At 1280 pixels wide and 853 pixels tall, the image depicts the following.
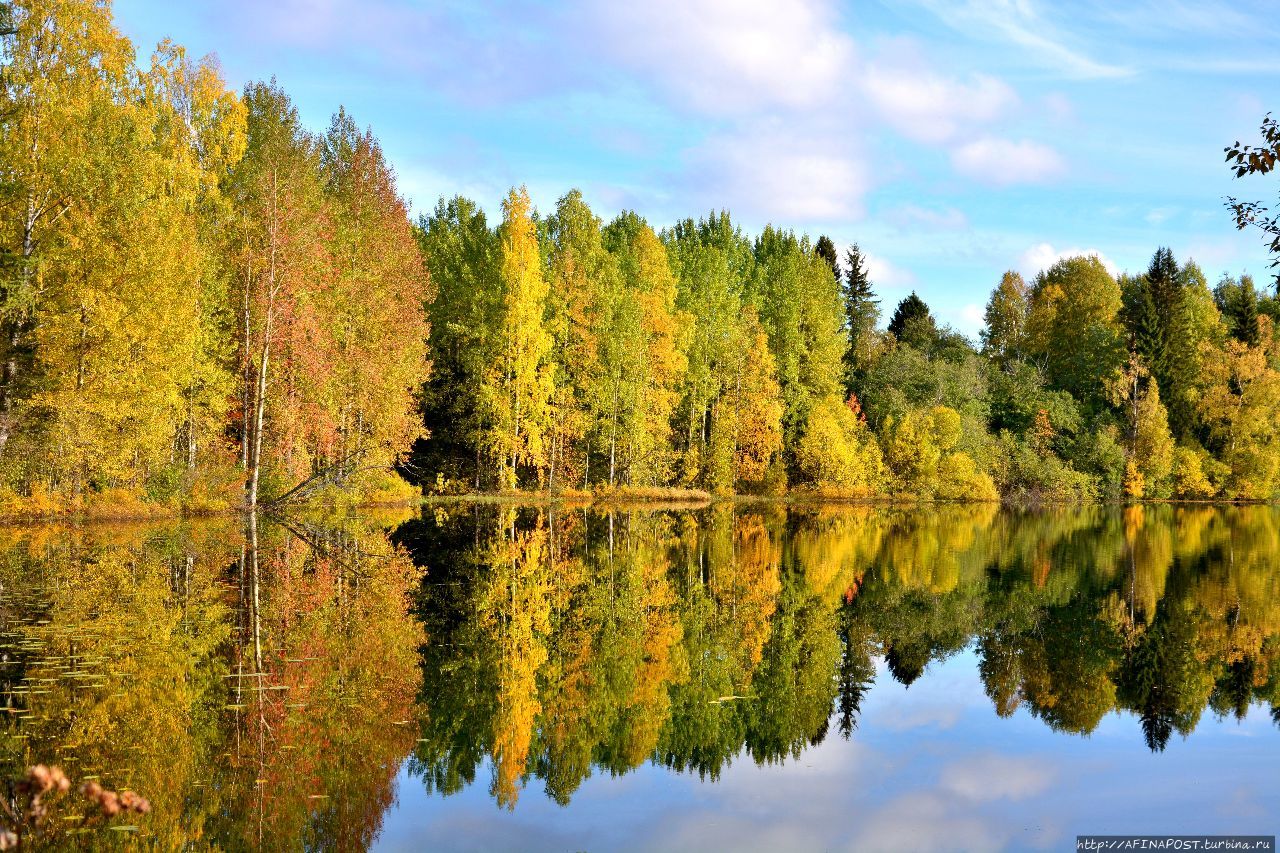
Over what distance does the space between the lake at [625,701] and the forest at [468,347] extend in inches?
229

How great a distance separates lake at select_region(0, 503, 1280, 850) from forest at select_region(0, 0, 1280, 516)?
5.82 m

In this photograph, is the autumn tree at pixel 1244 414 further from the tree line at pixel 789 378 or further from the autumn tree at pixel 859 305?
the autumn tree at pixel 859 305

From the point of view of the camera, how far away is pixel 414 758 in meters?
8.31

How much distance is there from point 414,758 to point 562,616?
6908 millimetres

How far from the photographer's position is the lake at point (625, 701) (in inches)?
292

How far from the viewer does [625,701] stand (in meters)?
10.4

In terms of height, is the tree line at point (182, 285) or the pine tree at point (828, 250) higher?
the pine tree at point (828, 250)

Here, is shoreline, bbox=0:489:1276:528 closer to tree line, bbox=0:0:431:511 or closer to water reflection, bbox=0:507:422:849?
tree line, bbox=0:0:431:511

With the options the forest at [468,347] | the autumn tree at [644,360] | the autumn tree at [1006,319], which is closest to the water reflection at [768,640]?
the forest at [468,347]

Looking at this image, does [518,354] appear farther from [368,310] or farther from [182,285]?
[182,285]

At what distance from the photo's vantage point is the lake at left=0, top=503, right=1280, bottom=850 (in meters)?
7.42

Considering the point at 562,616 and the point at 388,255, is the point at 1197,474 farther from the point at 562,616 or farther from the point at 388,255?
the point at 562,616

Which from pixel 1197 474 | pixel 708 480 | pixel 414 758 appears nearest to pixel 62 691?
pixel 414 758

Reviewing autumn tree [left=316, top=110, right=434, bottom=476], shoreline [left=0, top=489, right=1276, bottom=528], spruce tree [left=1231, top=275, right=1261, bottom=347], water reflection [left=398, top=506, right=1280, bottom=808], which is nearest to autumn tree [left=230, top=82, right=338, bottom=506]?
autumn tree [left=316, top=110, right=434, bottom=476]
